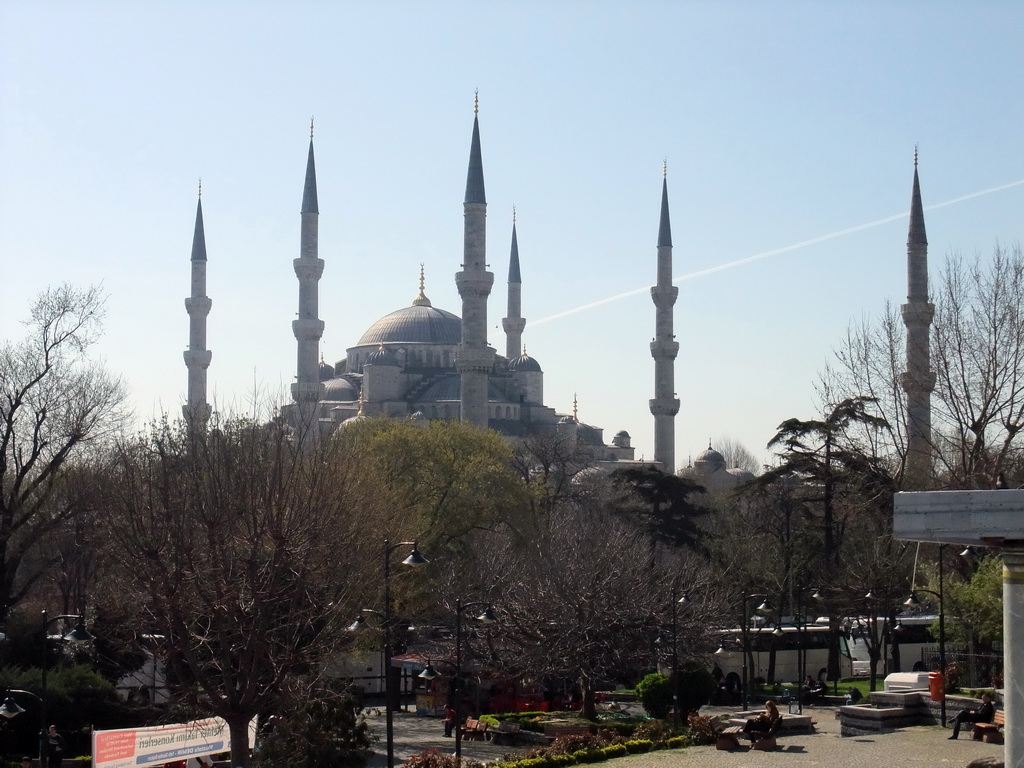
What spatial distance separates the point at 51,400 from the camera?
22109mm

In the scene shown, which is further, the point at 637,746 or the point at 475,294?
the point at 475,294

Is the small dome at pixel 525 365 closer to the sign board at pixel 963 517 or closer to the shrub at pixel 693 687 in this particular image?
the shrub at pixel 693 687

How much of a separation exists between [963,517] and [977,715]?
402 inches

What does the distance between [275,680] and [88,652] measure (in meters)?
6.14

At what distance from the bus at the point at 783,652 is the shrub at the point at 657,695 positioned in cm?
657

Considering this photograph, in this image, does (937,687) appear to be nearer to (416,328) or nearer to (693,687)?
(693,687)

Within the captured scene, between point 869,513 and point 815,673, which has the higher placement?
point 869,513

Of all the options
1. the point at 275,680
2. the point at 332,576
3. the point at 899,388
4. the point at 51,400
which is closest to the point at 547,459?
the point at 899,388

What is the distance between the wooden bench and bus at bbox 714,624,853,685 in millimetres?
10633

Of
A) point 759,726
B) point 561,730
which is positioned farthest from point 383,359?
point 759,726

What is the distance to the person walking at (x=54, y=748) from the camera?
15664 mm

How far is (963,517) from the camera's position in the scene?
750 cm

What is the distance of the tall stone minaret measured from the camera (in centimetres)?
5022

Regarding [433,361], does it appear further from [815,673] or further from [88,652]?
[88,652]
